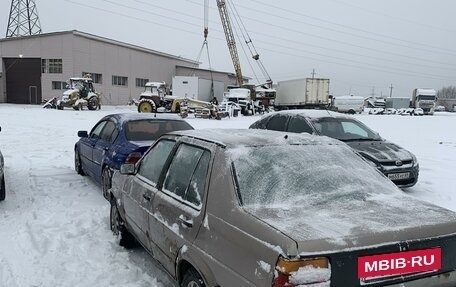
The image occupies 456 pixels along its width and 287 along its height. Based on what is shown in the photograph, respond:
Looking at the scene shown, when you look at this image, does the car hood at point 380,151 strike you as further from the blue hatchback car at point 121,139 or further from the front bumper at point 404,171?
the blue hatchback car at point 121,139

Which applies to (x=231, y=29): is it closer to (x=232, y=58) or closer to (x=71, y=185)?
(x=232, y=58)

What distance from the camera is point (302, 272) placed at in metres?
2.30

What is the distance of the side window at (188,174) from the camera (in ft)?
11.0

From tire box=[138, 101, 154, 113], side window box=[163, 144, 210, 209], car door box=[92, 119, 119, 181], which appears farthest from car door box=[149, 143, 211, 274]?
tire box=[138, 101, 154, 113]

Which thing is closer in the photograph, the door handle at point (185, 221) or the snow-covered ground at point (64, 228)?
the door handle at point (185, 221)

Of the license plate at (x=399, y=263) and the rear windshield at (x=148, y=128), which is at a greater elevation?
the rear windshield at (x=148, y=128)

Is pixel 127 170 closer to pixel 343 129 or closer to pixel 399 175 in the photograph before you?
pixel 399 175

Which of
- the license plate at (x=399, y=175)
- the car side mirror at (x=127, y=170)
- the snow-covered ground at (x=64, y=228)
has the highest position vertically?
the car side mirror at (x=127, y=170)

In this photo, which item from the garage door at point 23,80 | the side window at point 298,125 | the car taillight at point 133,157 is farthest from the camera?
the garage door at point 23,80

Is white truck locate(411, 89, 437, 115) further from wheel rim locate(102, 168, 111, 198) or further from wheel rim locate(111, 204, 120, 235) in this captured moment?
wheel rim locate(111, 204, 120, 235)

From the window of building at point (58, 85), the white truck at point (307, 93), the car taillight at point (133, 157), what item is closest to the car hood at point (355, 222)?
the car taillight at point (133, 157)

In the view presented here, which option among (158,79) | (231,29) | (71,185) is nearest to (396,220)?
(71,185)

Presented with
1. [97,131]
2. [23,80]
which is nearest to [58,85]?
[23,80]

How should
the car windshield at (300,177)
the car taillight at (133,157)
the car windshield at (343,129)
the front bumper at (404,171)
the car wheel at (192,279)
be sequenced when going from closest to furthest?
the car windshield at (300,177) → the car wheel at (192,279) → the car taillight at (133,157) → the front bumper at (404,171) → the car windshield at (343,129)
